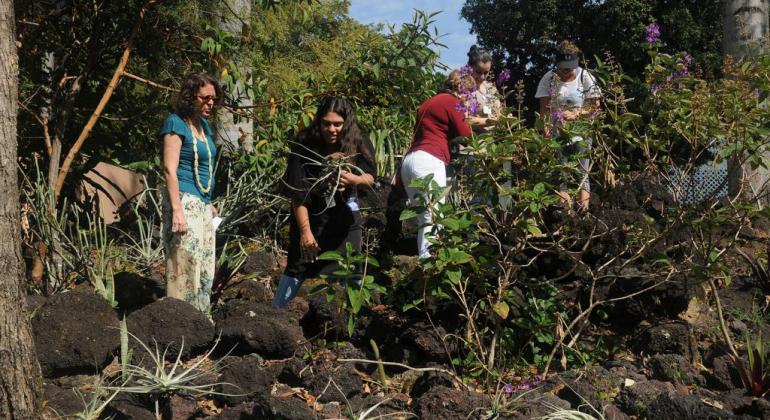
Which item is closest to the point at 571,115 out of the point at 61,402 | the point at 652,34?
the point at 652,34

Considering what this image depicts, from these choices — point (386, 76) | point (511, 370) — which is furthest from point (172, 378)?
point (386, 76)

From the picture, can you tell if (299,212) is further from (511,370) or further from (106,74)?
(106,74)

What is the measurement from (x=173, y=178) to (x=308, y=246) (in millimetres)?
828

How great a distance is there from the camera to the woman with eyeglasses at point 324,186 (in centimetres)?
459

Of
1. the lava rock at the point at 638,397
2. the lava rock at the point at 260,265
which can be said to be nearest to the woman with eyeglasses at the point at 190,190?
the lava rock at the point at 260,265

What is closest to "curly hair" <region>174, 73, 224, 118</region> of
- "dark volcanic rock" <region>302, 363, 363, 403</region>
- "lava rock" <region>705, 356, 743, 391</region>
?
"dark volcanic rock" <region>302, 363, 363, 403</region>

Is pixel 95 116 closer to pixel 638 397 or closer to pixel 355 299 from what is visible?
pixel 355 299

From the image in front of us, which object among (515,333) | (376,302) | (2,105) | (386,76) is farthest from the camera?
(386,76)

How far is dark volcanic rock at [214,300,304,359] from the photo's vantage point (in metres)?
4.28

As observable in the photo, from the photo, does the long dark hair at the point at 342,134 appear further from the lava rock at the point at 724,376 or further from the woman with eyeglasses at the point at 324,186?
the lava rock at the point at 724,376

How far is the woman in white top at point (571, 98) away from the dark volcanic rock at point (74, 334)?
235 centimetres

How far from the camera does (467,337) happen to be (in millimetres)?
4203

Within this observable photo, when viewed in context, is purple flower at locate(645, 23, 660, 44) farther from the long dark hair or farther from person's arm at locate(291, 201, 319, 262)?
person's arm at locate(291, 201, 319, 262)

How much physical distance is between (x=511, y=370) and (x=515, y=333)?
27cm
